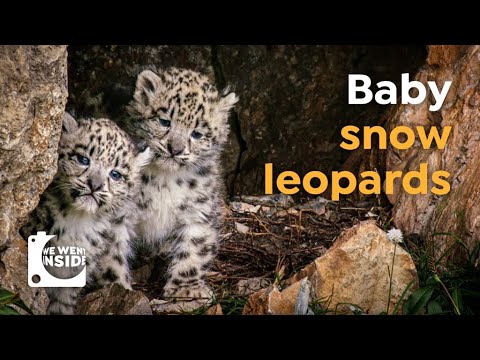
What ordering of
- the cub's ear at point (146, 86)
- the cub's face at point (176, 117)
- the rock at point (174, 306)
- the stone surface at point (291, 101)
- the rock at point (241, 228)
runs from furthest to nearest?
1. the stone surface at point (291, 101)
2. the rock at point (241, 228)
3. the cub's ear at point (146, 86)
4. the cub's face at point (176, 117)
5. the rock at point (174, 306)

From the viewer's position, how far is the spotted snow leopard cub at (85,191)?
600 cm

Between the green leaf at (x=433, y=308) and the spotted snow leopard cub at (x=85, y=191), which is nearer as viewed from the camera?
the green leaf at (x=433, y=308)

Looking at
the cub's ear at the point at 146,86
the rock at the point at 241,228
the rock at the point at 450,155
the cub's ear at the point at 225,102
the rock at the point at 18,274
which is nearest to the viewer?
the rock at the point at 18,274

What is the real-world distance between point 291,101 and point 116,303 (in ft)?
9.73

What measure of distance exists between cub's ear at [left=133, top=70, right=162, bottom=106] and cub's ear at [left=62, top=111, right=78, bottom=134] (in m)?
0.76

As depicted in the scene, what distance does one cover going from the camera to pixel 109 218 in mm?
6344

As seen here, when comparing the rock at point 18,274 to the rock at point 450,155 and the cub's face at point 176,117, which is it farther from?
the rock at point 450,155

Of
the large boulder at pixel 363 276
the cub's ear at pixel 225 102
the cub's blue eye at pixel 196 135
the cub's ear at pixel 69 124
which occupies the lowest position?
the large boulder at pixel 363 276

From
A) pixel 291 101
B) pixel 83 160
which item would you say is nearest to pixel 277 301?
pixel 83 160

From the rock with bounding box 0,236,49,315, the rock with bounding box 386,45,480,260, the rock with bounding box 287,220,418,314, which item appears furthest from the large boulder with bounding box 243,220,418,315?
the rock with bounding box 0,236,49,315

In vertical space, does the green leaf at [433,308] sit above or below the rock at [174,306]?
above

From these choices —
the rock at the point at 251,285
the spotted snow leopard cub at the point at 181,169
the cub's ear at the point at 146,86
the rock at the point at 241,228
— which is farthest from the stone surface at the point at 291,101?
the rock at the point at 251,285

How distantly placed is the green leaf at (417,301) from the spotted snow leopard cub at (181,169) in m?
1.37

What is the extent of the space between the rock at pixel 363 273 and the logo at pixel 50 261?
1302mm
